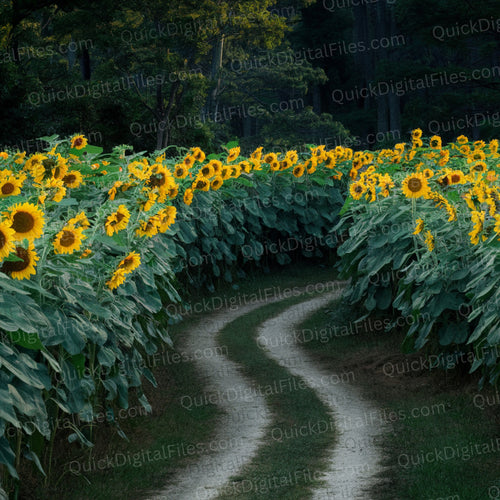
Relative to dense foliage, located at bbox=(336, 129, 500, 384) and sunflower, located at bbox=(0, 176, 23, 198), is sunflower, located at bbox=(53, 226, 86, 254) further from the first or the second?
dense foliage, located at bbox=(336, 129, 500, 384)

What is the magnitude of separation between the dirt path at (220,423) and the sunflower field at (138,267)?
0.65 m

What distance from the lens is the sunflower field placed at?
15.4 ft

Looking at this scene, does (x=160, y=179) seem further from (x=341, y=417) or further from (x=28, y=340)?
(x=28, y=340)

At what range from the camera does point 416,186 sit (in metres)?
7.58

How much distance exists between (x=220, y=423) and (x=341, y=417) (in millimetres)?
1021

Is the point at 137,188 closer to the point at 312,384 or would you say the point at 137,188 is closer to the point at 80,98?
the point at 312,384

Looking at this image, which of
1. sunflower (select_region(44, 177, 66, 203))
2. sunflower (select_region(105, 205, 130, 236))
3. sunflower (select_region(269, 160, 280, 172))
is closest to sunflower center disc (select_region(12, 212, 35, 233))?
sunflower (select_region(105, 205, 130, 236))

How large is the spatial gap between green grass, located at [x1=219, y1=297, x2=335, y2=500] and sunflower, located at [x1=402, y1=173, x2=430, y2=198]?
206 centimetres

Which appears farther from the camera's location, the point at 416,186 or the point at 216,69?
the point at 216,69

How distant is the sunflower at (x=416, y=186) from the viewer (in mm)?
7559

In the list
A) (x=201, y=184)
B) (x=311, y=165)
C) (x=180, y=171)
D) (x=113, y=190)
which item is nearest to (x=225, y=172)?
(x=201, y=184)

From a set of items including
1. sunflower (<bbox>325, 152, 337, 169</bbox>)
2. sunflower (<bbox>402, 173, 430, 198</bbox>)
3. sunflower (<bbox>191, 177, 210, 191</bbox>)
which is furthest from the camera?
sunflower (<bbox>325, 152, 337, 169</bbox>)

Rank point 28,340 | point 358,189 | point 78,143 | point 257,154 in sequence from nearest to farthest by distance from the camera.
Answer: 1. point 28,340
2. point 358,189
3. point 78,143
4. point 257,154

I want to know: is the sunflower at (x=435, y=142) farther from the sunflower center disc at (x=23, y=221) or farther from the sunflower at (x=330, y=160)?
the sunflower center disc at (x=23, y=221)
